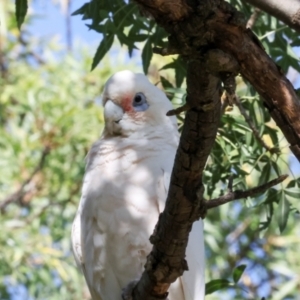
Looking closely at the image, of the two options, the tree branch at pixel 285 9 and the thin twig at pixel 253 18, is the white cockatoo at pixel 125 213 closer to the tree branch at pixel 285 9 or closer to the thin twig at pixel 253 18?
the thin twig at pixel 253 18

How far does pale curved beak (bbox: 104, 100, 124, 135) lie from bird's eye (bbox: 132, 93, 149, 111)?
50mm

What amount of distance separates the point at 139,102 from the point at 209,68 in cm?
114

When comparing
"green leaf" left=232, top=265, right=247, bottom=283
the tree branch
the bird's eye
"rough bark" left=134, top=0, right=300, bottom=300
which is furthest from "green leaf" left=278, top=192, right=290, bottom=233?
"rough bark" left=134, top=0, right=300, bottom=300

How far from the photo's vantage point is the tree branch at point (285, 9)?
167 centimetres

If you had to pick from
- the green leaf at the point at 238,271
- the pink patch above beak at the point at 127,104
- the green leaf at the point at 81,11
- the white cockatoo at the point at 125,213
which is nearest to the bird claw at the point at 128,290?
the white cockatoo at the point at 125,213

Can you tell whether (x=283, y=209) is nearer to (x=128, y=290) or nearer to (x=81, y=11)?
(x=128, y=290)

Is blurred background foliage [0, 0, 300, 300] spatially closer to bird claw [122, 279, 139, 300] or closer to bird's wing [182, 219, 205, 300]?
bird's wing [182, 219, 205, 300]

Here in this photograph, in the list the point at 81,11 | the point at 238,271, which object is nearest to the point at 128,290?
the point at 238,271

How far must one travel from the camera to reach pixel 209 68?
130cm

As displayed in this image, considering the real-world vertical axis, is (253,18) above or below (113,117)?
above

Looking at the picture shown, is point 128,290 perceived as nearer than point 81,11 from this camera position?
Yes

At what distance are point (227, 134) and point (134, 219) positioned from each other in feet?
1.43

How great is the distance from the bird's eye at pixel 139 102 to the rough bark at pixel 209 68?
0.95 m

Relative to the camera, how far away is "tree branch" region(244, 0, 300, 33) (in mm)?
1671
